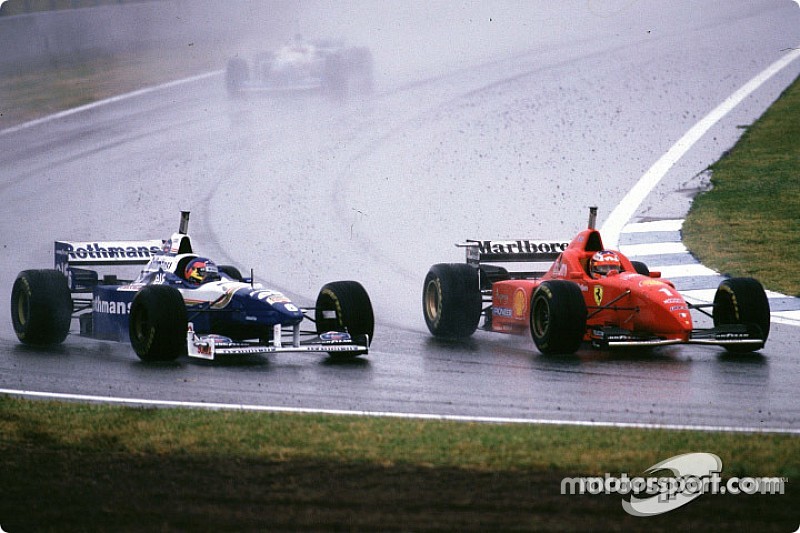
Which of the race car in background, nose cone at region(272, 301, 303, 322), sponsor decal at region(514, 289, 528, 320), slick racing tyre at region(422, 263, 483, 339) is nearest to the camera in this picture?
nose cone at region(272, 301, 303, 322)

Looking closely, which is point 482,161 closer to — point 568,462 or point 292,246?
point 292,246

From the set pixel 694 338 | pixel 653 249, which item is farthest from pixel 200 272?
pixel 653 249

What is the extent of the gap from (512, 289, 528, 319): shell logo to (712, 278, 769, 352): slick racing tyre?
2.51 m

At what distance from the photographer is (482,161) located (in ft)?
99.0

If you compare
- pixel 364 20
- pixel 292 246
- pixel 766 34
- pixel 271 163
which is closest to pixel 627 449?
pixel 292 246

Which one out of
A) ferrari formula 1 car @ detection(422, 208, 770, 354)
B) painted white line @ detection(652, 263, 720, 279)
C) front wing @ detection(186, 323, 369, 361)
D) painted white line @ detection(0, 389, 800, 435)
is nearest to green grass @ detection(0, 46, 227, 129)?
painted white line @ detection(652, 263, 720, 279)

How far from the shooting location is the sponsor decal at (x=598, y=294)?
1552 cm

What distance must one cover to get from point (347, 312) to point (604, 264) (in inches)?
134

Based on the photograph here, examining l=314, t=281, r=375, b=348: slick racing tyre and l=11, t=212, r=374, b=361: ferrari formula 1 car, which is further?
l=314, t=281, r=375, b=348: slick racing tyre

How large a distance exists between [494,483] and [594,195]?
1986 cm

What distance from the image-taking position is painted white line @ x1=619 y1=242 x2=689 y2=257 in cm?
2200

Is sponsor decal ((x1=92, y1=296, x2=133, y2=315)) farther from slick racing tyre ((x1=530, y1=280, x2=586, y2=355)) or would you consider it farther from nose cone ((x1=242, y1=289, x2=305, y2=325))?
slick racing tyre ((x1=530, y1=280, x2=586, y2=355))

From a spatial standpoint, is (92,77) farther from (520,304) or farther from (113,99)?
(520,304)

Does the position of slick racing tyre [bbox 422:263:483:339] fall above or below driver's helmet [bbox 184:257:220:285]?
below
